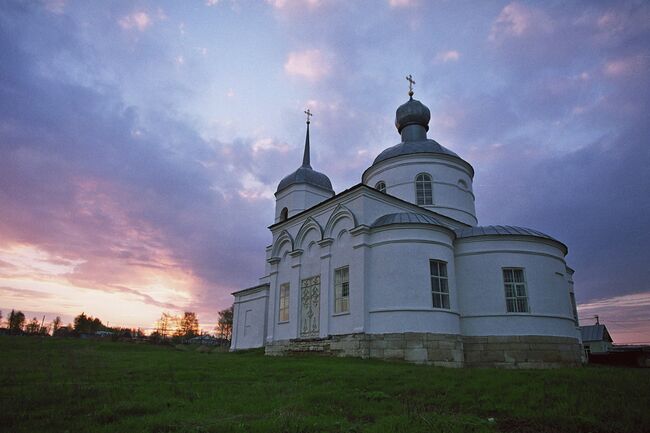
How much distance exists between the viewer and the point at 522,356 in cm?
1691

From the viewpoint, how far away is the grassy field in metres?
5.89

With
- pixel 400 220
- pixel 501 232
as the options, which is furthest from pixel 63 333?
pixel 501 232

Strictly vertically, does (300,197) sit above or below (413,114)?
below

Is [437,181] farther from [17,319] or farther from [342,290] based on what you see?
[17,319]

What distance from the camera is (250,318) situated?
1113 inches

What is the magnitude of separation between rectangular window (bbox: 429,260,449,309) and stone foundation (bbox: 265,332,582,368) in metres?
1.34

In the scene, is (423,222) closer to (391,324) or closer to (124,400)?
(391,324)

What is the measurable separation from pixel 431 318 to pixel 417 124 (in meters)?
14.3

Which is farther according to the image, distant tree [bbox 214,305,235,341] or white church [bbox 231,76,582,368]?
distant tree [bbox 214,305,235,341]

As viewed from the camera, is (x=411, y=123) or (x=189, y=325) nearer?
(x=411, y=123)

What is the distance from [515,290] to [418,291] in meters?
4.66

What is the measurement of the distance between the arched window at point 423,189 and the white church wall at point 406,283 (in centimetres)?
552

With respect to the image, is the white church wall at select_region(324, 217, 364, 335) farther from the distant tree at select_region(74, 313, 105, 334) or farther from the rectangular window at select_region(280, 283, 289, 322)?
the distant tree at select_region(74, 313, 105, 334)

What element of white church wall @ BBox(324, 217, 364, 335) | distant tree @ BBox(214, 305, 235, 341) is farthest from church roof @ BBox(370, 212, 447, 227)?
distant tree @ BBox(214, 305, 235, 341)
